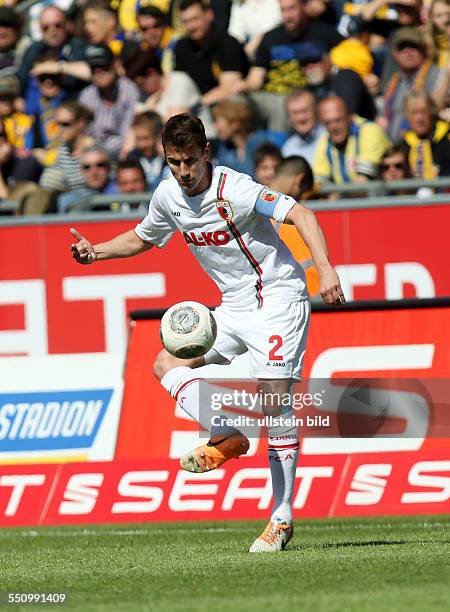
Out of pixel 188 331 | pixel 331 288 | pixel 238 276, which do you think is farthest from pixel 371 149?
pixel 331 288

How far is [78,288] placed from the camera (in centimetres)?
1412

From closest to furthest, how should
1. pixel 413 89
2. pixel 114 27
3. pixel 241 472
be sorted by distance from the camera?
pixel 241 472
pixel 413 89
pixel 114 27

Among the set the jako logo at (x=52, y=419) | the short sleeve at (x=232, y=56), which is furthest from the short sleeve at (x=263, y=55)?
the jako logo at (x=52, y=419)

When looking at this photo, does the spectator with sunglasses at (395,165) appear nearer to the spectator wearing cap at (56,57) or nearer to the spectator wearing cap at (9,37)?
the spectator wearing cap at (56,57)

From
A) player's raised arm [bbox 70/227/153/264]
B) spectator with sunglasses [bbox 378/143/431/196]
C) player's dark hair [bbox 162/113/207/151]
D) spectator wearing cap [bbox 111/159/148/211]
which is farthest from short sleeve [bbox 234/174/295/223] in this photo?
spectator wearing cap [bbox 111/159/148/211]

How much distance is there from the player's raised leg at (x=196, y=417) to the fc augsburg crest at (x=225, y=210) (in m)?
0.98

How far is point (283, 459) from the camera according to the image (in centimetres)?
852

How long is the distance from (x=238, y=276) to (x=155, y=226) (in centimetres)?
66

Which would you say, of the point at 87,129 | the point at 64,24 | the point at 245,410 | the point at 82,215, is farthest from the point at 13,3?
the point at 245,410

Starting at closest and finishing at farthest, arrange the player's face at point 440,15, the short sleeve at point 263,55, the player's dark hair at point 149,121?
the player's face at point 440,15
the player's dark hair at point 149,121
the short sleeve at point 263,55

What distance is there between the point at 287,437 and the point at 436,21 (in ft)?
25.2

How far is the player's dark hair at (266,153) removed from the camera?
13836 millimetres

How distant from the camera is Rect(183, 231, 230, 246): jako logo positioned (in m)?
8.38

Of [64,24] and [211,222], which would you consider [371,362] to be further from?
[64,24]
